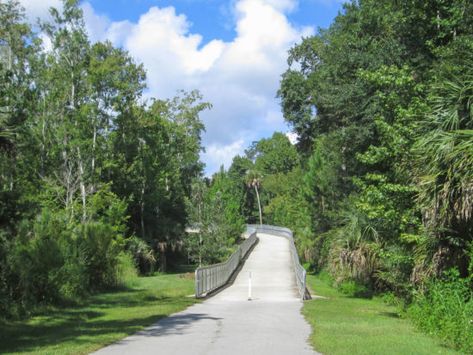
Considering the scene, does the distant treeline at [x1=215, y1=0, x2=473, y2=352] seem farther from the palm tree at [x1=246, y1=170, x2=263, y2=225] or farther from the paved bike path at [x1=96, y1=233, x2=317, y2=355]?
the palm tree at [x1=246, y1=170, x2=263, y2=225]

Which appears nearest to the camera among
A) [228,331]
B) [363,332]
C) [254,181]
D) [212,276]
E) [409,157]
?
[363,332]

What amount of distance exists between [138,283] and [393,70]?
1971 centimetres

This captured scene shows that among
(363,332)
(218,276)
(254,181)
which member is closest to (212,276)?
(218,276)

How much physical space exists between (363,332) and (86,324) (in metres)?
7.13

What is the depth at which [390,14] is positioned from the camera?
21938mm

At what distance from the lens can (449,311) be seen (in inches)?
476

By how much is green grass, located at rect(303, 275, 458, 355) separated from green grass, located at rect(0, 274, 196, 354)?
14.2 feet

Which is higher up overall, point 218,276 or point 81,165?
point 81,165

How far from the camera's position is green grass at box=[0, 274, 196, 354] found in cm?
1155

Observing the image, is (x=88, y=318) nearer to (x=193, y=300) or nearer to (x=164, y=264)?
(x=193, y=300)

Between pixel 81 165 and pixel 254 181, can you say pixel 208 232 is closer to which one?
pixel 81 165

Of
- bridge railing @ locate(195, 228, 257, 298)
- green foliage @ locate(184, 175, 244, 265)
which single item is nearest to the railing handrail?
bridge railing @ locate(195, 228, 257, 298)

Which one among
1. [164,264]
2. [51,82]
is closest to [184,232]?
[164,264]

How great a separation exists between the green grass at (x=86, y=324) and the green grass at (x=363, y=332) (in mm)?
4318
